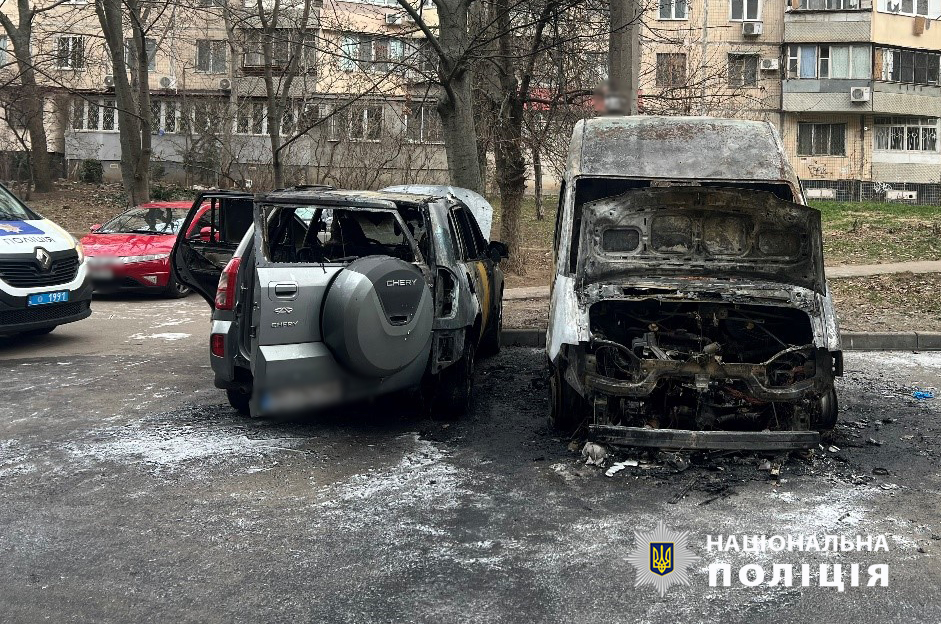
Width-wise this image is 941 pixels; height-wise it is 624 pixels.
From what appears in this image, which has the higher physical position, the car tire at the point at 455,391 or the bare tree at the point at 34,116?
the bare tree at the point at 34,116

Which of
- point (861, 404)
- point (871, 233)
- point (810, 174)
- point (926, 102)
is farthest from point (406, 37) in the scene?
point (926, 102)

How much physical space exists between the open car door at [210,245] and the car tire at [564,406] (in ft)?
10.4

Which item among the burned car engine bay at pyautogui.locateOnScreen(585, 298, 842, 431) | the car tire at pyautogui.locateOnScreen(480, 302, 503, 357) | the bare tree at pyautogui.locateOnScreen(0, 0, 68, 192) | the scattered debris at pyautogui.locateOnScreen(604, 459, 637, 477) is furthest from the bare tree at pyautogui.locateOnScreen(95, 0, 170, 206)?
the scattered debris at pyautogui.locateOnScreen(604, 459, 637, 477)

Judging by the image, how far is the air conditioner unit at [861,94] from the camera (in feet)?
133

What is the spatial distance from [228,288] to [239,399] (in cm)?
93

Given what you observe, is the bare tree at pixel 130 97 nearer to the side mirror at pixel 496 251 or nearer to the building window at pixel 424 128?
the building window at pixel 424 128

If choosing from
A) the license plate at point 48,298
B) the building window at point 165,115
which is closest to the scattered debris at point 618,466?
the license plate at point 48,298

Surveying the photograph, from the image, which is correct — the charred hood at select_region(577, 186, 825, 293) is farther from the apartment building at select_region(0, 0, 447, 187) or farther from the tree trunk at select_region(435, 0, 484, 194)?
the apartment building at select_region(0, 0, 447, 187)

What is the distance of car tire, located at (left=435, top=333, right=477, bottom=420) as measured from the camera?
6973mm

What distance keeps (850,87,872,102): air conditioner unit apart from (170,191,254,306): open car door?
37545 millimetres

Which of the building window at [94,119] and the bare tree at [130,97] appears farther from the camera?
the building window at [94,119]

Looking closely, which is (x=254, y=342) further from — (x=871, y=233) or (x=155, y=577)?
(x=871, y=233)

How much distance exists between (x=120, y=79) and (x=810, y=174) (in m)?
31.5

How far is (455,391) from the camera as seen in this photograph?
6980mm
